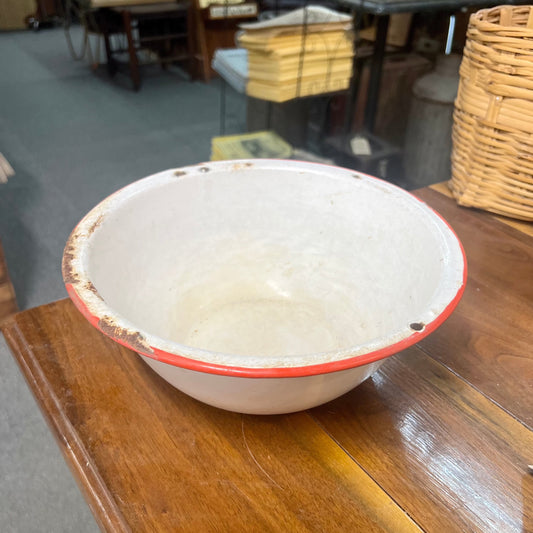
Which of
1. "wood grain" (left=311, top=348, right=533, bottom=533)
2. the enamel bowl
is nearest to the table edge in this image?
the enamel bowl

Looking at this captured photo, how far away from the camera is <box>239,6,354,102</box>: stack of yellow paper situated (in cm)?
163

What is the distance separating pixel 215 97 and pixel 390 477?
327 cm

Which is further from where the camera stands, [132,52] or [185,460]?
[132,52]

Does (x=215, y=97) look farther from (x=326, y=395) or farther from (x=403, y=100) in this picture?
(x=326, y=395)

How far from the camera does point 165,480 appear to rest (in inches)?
18.6

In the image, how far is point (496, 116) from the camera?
746 mm

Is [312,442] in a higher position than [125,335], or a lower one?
lower

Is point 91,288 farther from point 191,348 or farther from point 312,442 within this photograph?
point 312,442

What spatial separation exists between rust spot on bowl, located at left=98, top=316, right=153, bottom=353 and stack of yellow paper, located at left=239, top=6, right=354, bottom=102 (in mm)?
1415

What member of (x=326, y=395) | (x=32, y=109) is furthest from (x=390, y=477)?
(x=32, y=109)

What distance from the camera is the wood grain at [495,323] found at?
58 cm

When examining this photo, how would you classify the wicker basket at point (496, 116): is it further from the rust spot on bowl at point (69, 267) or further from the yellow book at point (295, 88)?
the yellow book at point (295, 88)

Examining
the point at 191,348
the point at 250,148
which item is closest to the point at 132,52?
the point at 250,148

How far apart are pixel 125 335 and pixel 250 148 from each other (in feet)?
5.11
